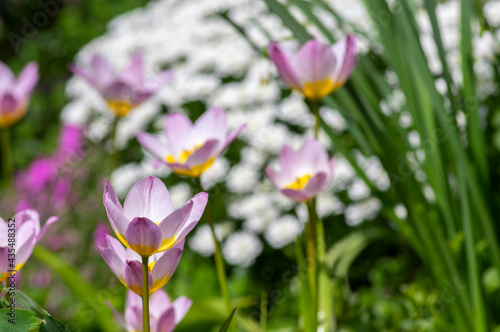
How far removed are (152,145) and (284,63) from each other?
0.69 ft

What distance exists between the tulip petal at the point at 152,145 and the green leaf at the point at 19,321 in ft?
1.02

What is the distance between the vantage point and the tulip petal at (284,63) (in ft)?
2.33

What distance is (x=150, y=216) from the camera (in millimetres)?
468

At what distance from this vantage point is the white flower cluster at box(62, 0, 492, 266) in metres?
1.68

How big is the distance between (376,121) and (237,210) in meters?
1.00

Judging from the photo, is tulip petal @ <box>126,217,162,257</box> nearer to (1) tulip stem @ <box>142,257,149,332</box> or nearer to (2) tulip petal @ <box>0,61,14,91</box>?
(1) tulip stem @ <box>142,257,149,332</box>

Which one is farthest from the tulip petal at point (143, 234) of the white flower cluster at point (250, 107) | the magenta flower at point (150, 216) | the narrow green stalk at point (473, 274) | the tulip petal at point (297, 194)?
the white flower cluster at point (250, 107)

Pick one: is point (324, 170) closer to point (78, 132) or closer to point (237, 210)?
point (237, 210)

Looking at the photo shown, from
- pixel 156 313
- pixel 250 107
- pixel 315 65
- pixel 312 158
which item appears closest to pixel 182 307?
pixel 156 313

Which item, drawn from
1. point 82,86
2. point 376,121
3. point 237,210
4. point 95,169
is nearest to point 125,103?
point 376,121

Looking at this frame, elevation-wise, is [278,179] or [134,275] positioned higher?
[134,275]

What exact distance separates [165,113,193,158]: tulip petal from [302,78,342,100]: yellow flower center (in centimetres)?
17

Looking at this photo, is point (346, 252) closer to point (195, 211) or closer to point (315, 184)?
point (315, 184)

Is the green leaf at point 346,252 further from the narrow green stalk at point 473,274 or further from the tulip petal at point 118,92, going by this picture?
the tulip petal at point 118,92
